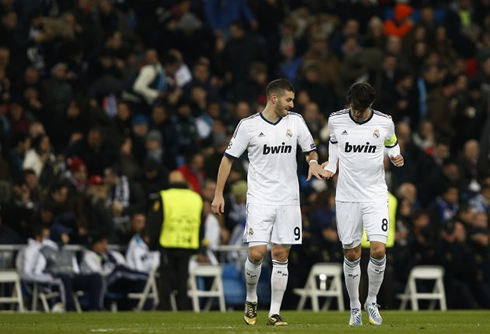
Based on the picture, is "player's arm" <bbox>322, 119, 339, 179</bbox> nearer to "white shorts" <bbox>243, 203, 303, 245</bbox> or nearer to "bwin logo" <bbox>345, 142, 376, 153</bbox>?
"bwin logo" <bbox>345, 142, 376, 153</bbox>

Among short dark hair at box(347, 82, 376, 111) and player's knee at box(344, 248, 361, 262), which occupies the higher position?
short dark hair at box(347, 82, 376, 111)

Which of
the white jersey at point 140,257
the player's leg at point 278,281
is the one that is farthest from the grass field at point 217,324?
the white jersey at point 140,257

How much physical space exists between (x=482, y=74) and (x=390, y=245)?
32.3 ft

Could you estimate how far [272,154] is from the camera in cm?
1603

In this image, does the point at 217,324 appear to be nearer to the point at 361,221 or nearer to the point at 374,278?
the point at 374,278

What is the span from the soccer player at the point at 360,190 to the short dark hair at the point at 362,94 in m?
0.06

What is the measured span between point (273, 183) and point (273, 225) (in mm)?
478

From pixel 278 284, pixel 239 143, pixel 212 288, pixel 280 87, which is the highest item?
pixel 280 87

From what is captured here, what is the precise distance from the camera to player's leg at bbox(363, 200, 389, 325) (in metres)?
15.9

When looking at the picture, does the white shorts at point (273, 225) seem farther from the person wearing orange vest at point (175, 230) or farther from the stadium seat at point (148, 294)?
the stadium seat at point (148, 294)

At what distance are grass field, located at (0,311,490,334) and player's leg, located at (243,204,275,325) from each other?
0.27 metres

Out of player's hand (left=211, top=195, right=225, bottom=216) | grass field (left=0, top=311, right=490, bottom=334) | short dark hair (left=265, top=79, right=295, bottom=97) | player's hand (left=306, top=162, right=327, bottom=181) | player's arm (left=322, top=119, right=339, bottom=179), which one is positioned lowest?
grass field (left=0, top=311, right=490, bottom=334)

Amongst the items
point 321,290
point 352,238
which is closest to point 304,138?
point 352,238

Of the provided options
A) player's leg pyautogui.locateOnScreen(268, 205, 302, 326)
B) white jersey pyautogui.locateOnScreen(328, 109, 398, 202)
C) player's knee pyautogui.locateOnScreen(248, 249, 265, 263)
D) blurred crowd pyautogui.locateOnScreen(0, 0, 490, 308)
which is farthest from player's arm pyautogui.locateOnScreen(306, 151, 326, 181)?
blurred crowd pyautogui.locateOnScreen(0, 0, 490, 308)
